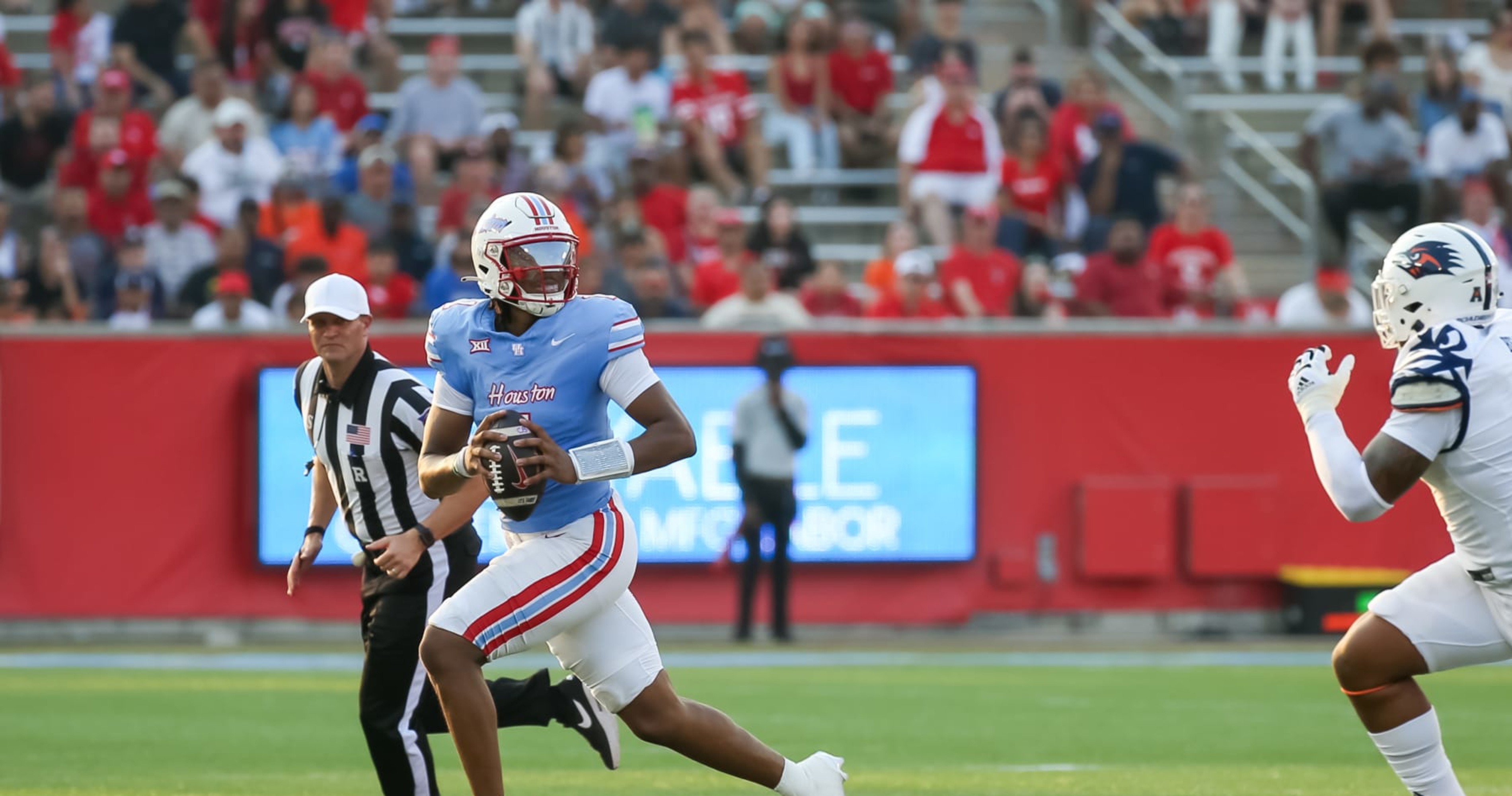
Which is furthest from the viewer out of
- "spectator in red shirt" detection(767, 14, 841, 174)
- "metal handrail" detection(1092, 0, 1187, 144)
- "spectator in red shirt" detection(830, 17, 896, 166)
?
"metal handrail" detection(1092, 0, 1187, 144)

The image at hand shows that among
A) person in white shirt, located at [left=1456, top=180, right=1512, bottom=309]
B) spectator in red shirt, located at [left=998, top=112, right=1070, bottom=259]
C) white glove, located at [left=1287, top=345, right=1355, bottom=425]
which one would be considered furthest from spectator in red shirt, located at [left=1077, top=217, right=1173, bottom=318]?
white glove, located at [left=1287, top=345, right=1355, bottom=425]

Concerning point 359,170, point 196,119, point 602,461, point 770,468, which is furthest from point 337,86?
point 602,461

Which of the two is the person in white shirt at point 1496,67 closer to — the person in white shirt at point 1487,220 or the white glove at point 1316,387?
the person in white shirt at point 1487,220

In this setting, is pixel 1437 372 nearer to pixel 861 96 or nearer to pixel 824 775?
pixel 824 775

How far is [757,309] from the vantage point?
51.4ft

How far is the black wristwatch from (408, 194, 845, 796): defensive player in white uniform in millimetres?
307

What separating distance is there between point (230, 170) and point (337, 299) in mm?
11031

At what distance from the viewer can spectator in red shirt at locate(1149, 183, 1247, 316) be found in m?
17.0

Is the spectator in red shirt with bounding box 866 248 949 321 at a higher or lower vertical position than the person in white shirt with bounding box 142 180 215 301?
lower

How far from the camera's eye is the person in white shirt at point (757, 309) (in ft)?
51.1

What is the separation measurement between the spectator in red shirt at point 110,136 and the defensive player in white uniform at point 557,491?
11.9 m

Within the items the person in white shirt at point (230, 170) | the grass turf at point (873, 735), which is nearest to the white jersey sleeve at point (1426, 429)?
the grass turf at point (873, 735)

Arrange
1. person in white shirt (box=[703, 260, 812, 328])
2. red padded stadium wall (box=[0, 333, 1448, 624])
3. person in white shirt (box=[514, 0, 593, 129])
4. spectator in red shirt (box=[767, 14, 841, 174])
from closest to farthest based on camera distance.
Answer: red padded stadium wall (box=[0, 333, 1448, 624]) < person in white shirt (box=[703, 260, 812, 328]) < spectator in red shirt (box=[767, 14, 841, 174]) < person in white shirt (box=[514, 0, 593, 129])

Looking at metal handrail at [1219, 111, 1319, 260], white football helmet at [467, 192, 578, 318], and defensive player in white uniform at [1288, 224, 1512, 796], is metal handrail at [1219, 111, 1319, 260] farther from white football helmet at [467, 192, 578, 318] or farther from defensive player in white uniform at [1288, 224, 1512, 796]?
white football helmet at [467, 192, 578, 318]
